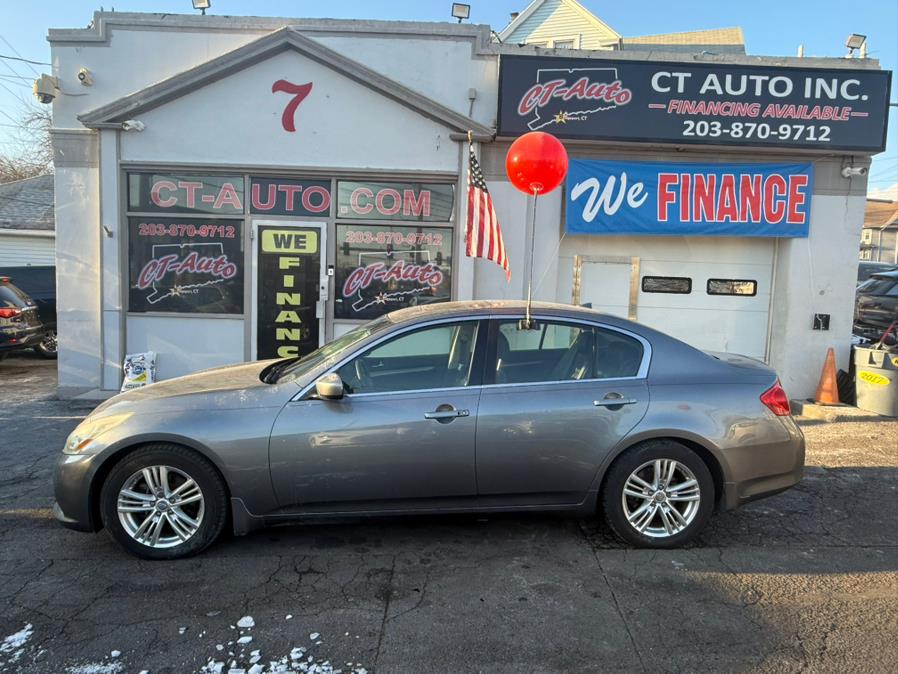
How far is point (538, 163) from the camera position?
6289 mm

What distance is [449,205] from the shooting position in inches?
343

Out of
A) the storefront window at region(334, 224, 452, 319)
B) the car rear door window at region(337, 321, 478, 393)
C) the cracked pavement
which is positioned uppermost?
the storefront window at region(334, 224, 452, 319)

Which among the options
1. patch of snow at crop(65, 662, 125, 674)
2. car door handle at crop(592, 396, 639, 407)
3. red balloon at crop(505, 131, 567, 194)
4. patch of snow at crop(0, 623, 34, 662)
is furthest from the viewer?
red balloon at crop(505, 131, 567, 194)

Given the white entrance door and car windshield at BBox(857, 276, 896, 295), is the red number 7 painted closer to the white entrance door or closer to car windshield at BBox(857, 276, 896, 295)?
the white entrance door

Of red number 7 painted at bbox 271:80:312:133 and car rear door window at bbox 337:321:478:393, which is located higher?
red number 7 painted at bbox 271:80:312:133

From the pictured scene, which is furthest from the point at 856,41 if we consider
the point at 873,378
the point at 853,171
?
the point at 873,378

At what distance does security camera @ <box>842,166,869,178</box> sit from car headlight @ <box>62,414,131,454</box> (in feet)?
29.9

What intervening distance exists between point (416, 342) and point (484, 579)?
4.91 ft

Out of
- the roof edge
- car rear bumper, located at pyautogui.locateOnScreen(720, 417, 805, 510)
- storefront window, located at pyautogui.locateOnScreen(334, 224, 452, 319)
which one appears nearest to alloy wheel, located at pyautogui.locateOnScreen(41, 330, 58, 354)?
the roof edge

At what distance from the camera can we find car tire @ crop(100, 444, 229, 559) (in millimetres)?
3797

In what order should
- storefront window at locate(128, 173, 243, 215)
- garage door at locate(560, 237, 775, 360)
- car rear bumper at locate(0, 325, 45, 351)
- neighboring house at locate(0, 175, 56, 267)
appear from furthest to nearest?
neighboring house at locate(0, 175, 56, 267) < car rear bumper at locate(0, 325, 45, 351) < garage door at locate(560, 237, 775, 360) < storefront window at locate(128, 173, 243, 215)

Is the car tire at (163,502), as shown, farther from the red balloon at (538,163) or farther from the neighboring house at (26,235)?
the neighboring house at (26,235)

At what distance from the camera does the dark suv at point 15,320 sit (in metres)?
11.0

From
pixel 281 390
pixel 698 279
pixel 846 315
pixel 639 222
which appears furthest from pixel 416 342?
pixel 846 315
